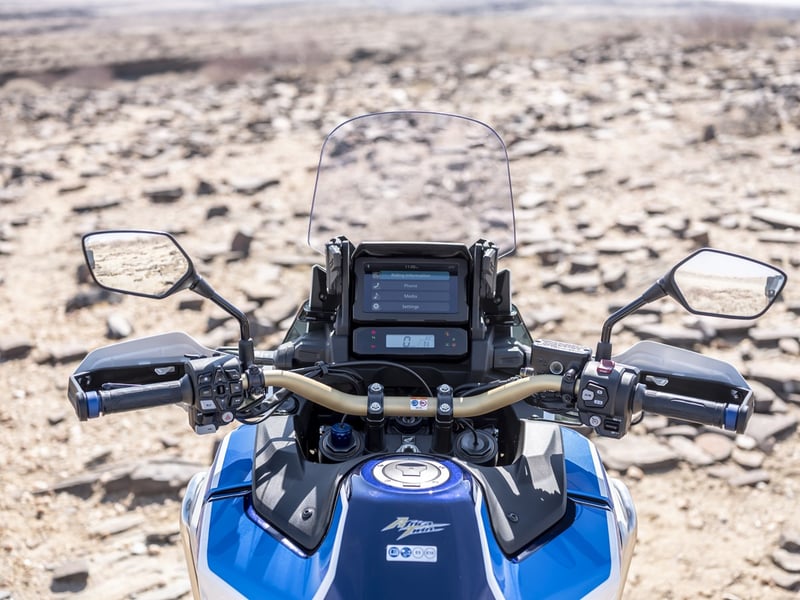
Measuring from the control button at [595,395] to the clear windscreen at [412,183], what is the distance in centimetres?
97

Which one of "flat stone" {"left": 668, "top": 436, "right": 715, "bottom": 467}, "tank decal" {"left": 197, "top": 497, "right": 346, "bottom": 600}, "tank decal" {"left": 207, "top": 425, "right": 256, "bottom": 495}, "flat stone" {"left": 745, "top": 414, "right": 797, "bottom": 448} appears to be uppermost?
"tank decal" {"left": 197, "top": 497, "right": 346, "bottom": 600}

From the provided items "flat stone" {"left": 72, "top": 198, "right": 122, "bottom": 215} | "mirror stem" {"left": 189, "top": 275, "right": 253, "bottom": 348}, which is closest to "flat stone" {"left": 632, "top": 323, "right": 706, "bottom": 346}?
"mirror stem" {"left": 189, "top": 275, "right": 253, "bottom": 348}

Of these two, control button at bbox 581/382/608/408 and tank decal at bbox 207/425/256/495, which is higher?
control button at bbox 581/382/608/408

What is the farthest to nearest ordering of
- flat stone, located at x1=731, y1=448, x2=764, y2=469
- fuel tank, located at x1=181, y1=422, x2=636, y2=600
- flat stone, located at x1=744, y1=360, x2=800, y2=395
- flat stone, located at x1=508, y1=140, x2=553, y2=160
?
flat stone, located at x1=508, y1=140, x2=553, y2=160
flat stone, located at x1=744, y1=360, x2=800, y2=395
flat stone, located at x1=731, y1=448, x2=764, y2=469
fuel tank, located at x1=181, y1=422, x2=636, y2=600

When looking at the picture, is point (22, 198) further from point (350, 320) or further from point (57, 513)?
point (350, 320)

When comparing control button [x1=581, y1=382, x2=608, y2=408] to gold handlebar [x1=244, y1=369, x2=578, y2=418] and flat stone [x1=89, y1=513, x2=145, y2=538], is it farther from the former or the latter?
flat stone [x1=89, y1=513, x2=145, y2=538]

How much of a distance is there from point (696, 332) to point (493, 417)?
13.6 feet

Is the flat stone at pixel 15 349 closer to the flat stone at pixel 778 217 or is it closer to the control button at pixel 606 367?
the control button at pixel 606 367

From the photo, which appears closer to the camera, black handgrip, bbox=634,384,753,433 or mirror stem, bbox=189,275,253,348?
black handgrip, bbox=634,384,753,433

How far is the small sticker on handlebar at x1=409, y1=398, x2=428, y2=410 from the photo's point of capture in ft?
7.65

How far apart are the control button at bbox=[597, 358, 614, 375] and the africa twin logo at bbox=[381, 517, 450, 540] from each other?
652 millimetres

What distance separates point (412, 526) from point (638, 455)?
3508 millimetres

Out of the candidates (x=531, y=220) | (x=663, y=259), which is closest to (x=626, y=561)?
(x=663, y=259)

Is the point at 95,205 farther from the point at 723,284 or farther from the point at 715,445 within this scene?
the point at 723,284
